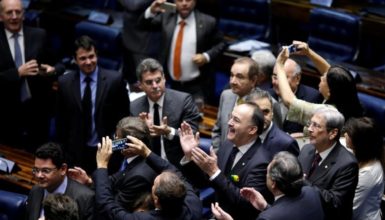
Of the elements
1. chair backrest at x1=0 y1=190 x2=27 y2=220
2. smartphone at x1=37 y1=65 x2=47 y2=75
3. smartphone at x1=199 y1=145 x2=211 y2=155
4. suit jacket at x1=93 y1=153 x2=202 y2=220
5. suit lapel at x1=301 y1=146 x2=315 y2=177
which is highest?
suit lapel at x1=301 y1=146 x2=315 y2=177

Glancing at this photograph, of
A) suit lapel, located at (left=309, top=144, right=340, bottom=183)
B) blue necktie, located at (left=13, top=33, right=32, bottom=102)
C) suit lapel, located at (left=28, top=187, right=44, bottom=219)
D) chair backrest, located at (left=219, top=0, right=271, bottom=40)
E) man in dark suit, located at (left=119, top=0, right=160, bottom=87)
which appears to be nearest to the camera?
suit lapel, located at (left=309, top=144, right=340, bottom=183)

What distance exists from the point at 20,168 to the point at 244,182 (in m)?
1.78

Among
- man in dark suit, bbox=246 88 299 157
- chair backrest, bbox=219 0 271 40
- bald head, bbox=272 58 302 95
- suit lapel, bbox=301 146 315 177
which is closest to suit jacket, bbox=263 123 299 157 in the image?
man in dark suit, bbox=246 88 299 157

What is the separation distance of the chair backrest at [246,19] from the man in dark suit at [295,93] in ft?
6.97

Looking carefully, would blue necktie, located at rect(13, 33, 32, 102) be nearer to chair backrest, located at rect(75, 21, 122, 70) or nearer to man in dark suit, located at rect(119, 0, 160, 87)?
chair backrest, located at rect(75, 21, 122, 70)

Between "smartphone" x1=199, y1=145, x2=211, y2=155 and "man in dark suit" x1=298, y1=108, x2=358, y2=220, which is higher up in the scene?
"man in dark suit" x1=298, y1=108, x2=358, y2=220

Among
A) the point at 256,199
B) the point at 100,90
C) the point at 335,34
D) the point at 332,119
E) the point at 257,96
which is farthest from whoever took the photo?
the point at 335,34

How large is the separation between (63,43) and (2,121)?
6.62 feet

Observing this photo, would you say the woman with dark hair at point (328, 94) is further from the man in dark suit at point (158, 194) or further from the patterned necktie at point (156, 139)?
the man in dark suit at point (158, 194)

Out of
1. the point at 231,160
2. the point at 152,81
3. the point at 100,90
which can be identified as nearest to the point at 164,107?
the point at 152,81

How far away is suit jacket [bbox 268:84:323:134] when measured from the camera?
5.34 metres

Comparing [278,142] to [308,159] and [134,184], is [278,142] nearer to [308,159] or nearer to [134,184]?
[308,159]

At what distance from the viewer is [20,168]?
5543 millimetres

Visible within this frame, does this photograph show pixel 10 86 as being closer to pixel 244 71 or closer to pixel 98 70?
pixel 98 70
